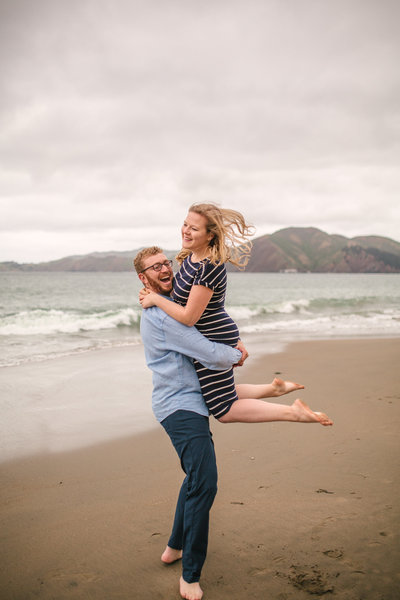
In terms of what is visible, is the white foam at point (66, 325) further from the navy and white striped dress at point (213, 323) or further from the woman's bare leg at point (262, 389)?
the navy and white striped dress at point (213, 323)

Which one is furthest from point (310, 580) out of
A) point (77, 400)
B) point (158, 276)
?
point (77, 400)

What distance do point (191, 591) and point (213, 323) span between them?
61.9 inches

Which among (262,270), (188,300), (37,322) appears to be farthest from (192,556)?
(262,270)

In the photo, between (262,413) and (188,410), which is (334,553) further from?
(188,410)

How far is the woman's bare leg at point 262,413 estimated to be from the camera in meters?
2.69

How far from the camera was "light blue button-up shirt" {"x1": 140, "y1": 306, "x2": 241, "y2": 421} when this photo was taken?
251 centimetres

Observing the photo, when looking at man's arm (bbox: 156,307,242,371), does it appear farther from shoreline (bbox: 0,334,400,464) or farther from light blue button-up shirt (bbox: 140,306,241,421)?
shoreline (bbox: 0,334,400,464)

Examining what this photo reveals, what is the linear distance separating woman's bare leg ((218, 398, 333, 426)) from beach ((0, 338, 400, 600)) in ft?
2.92

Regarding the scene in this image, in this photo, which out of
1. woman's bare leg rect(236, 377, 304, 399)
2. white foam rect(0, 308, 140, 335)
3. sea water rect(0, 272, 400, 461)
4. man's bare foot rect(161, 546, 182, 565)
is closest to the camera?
man's bare foot rect(161, 546, 182, 565)

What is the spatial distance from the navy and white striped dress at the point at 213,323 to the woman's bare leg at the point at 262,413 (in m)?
0.07

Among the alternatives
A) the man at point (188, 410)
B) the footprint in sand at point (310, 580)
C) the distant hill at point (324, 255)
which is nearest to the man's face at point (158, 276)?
the man at point (188, 410)

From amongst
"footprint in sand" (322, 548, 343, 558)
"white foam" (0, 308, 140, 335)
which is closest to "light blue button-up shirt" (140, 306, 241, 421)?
"footprint in sand" (322, 548, 343, 558)

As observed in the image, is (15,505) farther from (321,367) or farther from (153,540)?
(321,367)

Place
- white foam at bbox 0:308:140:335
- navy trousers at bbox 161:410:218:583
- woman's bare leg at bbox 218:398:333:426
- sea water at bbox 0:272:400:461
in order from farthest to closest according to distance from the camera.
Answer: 1. white foam at bbox 0:308:140:335
2. sea water at bbox 0:272:400:461
3. woman's bare leg at bbox 218:398:333:426
4. navy trousers at bbox 161:410:218:583
